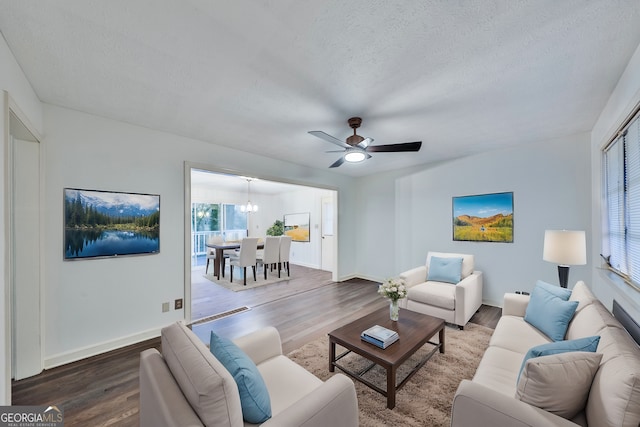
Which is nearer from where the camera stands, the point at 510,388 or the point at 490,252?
the point at 510,388

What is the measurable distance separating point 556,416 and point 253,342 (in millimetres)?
1568

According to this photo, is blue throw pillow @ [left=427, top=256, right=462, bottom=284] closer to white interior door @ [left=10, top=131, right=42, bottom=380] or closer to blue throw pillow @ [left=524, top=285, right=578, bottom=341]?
blue throw pillow @ [left=524, top=285, right=578, bottom=341]

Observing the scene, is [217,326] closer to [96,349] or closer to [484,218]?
[96,349]

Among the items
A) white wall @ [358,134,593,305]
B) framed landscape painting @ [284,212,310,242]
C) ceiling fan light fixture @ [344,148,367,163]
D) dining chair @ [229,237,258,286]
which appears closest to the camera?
ceiling fan light fixture @ [344,148,367,163]

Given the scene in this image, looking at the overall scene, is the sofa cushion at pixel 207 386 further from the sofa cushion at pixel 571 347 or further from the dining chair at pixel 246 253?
the dining chair at pixel 246 253

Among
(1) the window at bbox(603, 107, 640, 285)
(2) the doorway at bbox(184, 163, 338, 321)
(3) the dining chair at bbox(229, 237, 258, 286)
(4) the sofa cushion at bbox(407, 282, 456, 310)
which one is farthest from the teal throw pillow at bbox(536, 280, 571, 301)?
(3) the dining chair at bbox(229, 237, 258, 286)

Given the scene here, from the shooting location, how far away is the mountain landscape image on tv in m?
2.40

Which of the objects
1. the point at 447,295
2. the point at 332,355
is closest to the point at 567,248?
the point at 447,295

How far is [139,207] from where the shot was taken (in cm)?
278

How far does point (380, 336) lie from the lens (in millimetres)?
2000

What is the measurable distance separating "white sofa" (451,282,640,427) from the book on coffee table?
62 centimetres

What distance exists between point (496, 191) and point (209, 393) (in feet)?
14.2

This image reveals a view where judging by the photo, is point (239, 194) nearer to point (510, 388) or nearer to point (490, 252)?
point (490, 252)

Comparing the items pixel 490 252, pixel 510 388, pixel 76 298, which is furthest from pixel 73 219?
pixel 490 252
